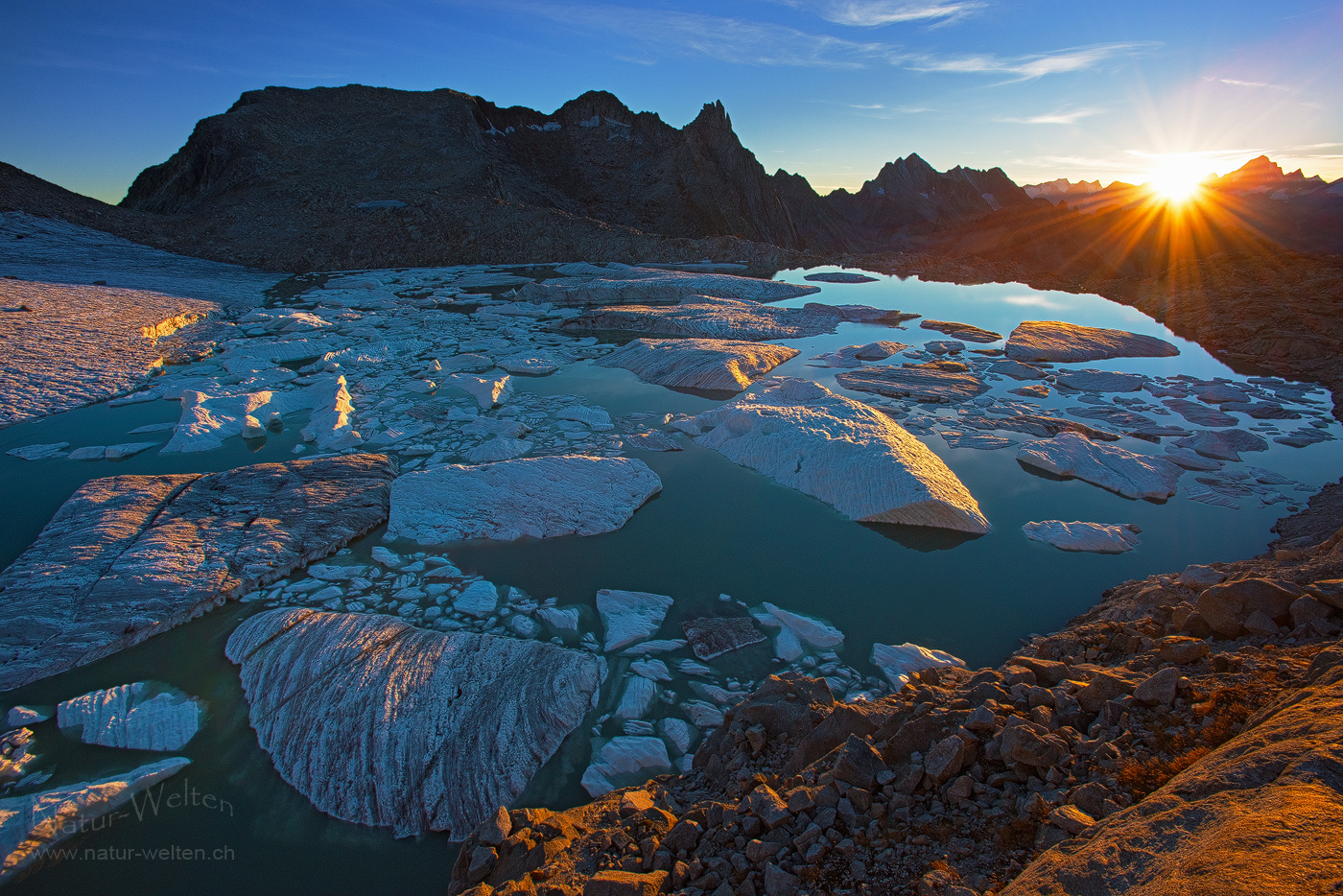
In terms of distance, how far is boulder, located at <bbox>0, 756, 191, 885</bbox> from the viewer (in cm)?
242

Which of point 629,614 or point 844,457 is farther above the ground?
point 844,457

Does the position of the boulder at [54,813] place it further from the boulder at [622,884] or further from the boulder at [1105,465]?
the boulder at [1105,465]

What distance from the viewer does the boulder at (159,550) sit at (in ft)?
11.8

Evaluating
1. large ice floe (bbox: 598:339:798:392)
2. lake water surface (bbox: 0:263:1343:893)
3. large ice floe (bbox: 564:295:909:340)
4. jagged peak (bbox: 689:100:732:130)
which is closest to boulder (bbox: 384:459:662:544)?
lake water surface (bbox: 0:263:1343:893)

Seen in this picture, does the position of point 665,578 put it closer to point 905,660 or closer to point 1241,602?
point 905,660

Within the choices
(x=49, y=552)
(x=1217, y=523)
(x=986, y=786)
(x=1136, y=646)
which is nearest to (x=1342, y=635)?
(x=1136, y=646)

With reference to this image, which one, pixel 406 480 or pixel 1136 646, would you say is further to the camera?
pixel 406 480

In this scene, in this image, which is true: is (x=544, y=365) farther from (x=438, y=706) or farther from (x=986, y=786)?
(x=986, y=786)

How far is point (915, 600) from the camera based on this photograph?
4.20m

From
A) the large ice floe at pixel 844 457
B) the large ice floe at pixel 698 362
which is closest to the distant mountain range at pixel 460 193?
the large ice floe at pixel 698 362

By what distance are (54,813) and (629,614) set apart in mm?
2803

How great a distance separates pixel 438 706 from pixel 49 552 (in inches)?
133

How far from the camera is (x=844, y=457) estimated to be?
18.8 ft

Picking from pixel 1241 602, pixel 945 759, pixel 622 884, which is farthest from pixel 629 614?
pixel 1241 602
